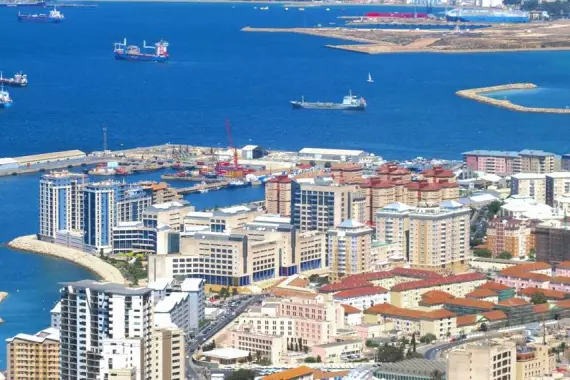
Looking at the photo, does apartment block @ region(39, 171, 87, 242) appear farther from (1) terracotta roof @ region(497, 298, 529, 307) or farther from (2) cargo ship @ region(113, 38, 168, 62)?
(2) cargo ship @ region(113, 38, 168, 62)

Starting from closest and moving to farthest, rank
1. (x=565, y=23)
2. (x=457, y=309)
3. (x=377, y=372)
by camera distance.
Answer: (x=377, y=372), (x=457, y=309), (x=565, y=23)

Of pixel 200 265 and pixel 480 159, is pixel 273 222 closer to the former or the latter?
pixel 200 265

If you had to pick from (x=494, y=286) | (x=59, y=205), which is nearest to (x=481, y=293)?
(x=494, y=286)

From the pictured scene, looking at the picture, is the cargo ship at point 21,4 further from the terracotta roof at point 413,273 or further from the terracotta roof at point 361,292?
the terracotta roof at point 361,292

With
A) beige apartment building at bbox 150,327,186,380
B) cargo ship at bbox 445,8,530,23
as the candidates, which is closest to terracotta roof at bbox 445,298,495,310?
beige apartment building at bbox 150,327,186,380

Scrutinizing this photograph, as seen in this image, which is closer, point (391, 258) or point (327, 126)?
point (391, 258)

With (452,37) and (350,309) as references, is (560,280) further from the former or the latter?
(452,37)

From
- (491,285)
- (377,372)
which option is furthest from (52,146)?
(377,372)
